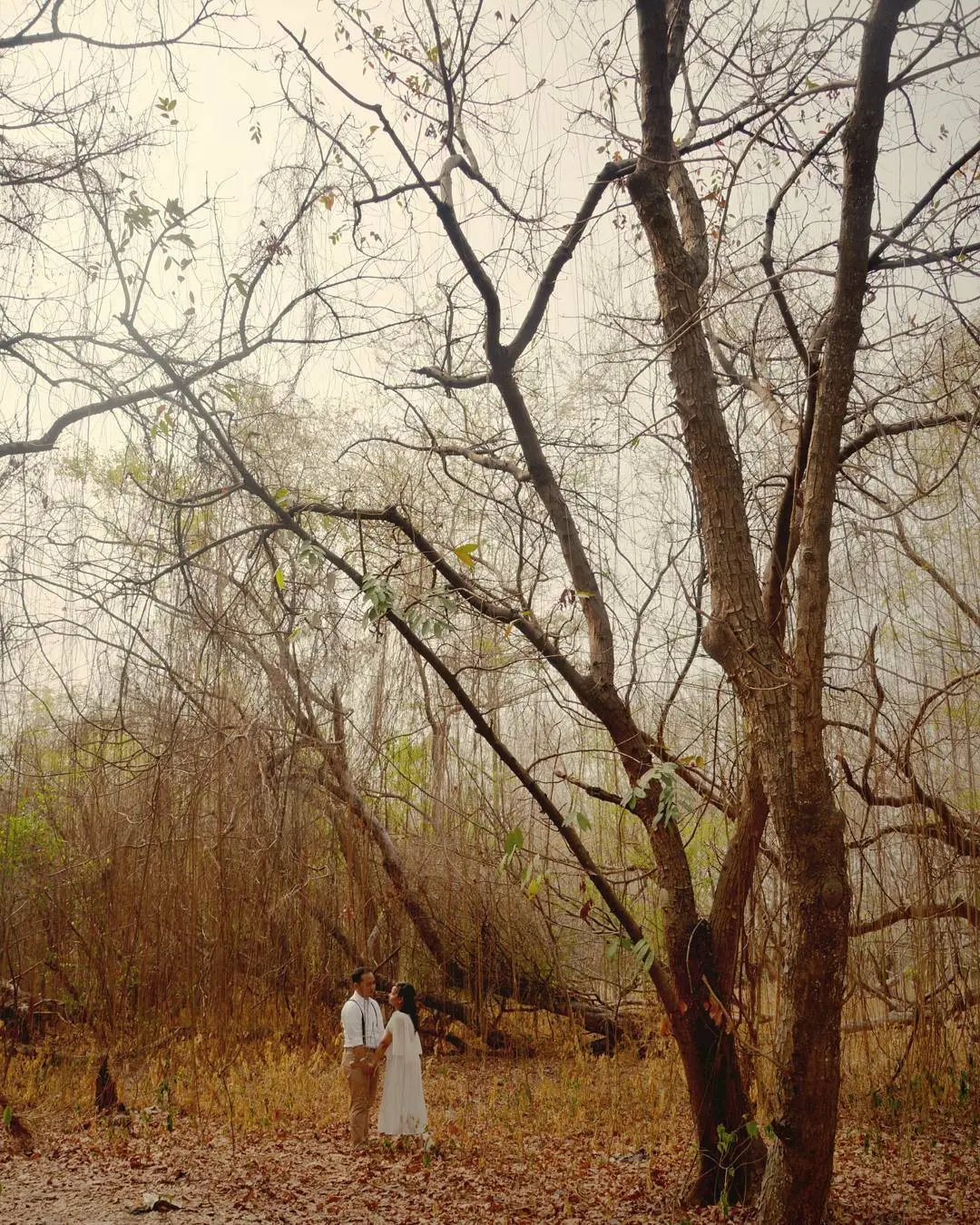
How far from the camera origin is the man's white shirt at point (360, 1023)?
16.9 ft

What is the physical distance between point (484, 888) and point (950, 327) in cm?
445

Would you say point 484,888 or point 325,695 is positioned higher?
point 325,695

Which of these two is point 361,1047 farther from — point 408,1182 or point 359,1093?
point 408,1182

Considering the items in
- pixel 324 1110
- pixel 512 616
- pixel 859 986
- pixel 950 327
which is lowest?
pixel 324 1110

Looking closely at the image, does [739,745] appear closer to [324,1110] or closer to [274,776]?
[274,776]

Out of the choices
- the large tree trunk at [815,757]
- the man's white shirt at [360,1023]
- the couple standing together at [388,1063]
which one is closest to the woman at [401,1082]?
the couple standing together at [388,1063]

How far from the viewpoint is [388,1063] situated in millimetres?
5055

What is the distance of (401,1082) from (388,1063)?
11 centimetres

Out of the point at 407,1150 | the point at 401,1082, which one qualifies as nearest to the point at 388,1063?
the point at 401,1082

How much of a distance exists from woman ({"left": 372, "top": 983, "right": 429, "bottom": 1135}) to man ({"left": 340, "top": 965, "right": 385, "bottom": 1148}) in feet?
0.24

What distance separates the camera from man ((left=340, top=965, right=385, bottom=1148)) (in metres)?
4.93

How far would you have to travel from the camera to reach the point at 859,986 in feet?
13.0

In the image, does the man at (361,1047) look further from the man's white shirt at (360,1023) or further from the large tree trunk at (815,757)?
the large tree trunk at (815,757)

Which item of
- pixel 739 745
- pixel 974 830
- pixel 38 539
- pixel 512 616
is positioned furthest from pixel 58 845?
pixel 974 830
